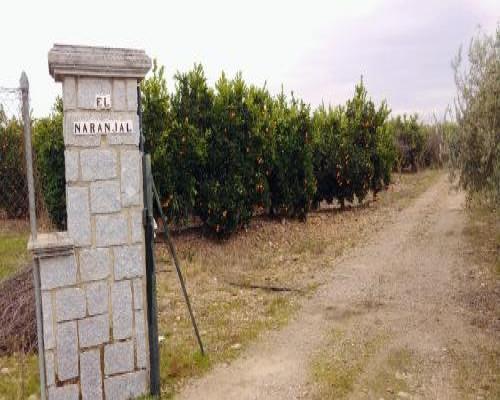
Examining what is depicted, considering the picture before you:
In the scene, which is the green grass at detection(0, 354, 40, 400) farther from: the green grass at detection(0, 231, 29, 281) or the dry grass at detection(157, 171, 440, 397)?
the green grass at detection(0, 231, 29, 281)

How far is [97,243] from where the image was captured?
441 centimetres

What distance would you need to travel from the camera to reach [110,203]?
175 inches

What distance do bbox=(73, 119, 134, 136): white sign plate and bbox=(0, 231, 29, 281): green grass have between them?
513 cm

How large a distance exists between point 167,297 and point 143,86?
189 inches

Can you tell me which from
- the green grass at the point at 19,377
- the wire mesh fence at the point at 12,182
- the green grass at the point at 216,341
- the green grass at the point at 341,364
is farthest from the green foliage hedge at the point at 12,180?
the green grass at the point at 341,364

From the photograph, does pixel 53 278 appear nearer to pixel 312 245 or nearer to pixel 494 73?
pixel 494 73

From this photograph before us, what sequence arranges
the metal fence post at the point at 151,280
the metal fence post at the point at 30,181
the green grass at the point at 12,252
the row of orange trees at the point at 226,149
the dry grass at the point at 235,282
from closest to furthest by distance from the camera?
the metal fence post at the point at 30,181
the metal fence post at the point at 151,280
the dry grass at the point at 235,282
the green grass at the point at 12,252
the row of orange trees at the point at 226,149

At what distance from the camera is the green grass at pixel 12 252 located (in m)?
9.15

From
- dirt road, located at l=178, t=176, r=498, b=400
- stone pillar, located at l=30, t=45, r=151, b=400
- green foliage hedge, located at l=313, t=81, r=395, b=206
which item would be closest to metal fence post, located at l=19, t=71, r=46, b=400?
stone pillar, located at l=30, t=45, r=151, b=400

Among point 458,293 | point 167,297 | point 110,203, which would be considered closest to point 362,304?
point 458,293

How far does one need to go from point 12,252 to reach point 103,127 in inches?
303

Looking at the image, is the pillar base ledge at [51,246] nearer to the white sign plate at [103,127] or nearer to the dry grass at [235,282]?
the white sign plate at [103,127]

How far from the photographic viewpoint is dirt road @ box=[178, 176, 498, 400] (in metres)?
4.83

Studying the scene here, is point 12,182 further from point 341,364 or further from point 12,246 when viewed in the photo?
point 341,364
